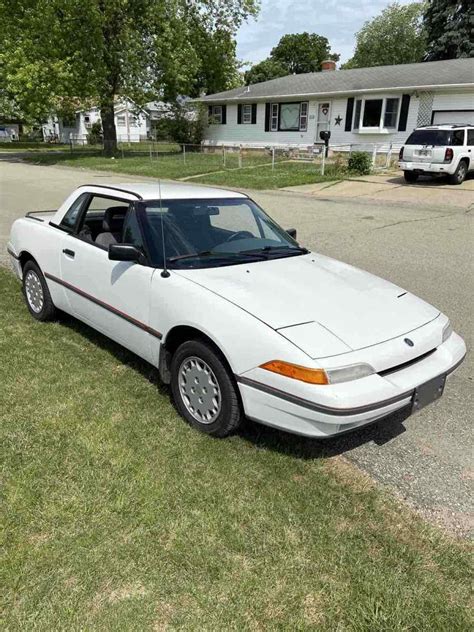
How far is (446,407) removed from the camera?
12.1 feet

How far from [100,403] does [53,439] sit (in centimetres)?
49

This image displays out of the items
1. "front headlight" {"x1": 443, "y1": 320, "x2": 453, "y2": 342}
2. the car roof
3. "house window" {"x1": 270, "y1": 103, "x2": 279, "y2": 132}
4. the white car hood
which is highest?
"house window" {"x1": 270, "y1": 103, "x2": 279, "y2": 132}

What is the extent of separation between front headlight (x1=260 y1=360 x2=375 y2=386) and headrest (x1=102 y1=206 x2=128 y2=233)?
7.17ft

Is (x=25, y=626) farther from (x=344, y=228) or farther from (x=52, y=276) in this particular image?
(x=344, y=228)

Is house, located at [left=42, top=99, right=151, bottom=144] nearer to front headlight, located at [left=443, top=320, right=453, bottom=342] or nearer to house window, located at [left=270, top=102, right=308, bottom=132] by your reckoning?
house window, located at [left=270, top=102, right=308, bottom=132]

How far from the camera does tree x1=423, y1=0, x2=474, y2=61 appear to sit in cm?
3822

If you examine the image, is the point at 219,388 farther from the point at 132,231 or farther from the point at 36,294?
the point at 36,294

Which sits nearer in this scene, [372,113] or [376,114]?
[376,114]

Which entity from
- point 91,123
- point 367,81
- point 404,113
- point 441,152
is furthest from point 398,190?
point 91,123

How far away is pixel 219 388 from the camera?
303 cm

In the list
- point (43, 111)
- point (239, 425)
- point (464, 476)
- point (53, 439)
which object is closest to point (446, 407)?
point (464, 476)

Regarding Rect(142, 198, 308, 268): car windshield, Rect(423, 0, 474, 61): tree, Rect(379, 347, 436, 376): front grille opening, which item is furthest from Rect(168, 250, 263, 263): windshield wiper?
Rect(423, 0, 474, 61): tree

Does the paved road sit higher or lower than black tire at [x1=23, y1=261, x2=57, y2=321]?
lower

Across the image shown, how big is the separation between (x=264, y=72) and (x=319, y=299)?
70433 millimetres
